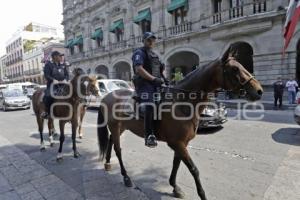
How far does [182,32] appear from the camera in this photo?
20.1 metres

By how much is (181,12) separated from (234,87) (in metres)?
18.9

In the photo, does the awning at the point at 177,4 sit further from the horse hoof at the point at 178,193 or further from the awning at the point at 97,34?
the horse hoof at the point at 178,193

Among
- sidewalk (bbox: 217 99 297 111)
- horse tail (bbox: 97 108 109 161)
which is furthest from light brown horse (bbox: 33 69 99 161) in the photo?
sidewalk (bbox: 217 99 297 111)

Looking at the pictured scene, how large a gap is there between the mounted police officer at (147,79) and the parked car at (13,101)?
16626mm

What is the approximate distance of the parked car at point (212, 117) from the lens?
25.3 ft

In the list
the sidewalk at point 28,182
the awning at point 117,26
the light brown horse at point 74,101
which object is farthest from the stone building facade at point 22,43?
the sidewalk at point 28,182

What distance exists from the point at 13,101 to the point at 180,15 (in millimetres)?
14830

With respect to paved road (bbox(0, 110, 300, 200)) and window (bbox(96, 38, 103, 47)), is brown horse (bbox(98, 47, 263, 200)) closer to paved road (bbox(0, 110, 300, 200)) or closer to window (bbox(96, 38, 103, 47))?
paved road (bbox(0, 110, 300, 200))

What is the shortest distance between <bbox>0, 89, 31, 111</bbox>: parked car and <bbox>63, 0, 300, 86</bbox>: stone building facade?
36.4 feet

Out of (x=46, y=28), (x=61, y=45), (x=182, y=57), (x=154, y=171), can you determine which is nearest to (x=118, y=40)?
(x=182, y=57)

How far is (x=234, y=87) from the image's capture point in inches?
123

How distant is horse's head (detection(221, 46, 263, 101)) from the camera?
9.84 ft

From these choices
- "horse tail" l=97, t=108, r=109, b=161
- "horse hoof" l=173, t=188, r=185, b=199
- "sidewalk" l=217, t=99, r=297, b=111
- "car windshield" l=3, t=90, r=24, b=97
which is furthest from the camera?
"car windshield" l=3, t=90, r=24, b=97

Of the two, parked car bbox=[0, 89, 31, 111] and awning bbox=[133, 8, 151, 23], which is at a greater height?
awning bbox=[133, 8, 151, 23]
